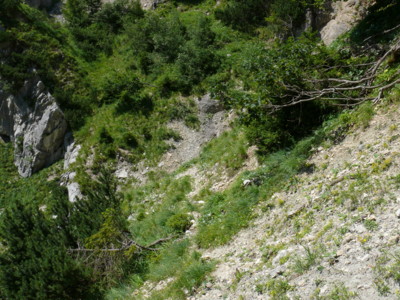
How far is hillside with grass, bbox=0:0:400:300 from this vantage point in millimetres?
4930

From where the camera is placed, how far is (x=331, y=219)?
503 cm

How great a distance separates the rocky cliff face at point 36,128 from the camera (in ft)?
60.6

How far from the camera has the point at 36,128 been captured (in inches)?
742

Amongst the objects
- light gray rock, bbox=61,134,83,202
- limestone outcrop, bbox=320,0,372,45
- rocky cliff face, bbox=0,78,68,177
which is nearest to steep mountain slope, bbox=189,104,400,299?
limestone outcrop, bbox=320,0,372,45

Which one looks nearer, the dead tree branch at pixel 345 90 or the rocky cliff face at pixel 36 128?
the dead tree branch at pixel 345 90

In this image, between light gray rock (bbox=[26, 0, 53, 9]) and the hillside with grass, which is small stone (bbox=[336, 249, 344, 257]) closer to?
the hillside with grass

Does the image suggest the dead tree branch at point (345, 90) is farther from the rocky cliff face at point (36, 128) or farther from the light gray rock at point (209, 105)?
the rocky cliff face at point (36, 128)

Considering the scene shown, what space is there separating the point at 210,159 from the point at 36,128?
39.8 feet

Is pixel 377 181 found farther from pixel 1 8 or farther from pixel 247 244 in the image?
pixel 1 8

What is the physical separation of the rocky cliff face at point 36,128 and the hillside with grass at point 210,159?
9cm

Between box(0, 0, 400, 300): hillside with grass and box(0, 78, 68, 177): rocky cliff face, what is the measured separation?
0.09 m

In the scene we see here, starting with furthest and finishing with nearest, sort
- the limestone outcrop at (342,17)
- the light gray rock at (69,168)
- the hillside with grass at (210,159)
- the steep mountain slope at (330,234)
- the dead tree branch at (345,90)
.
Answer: the light gray rock at (69,168), the limestone outcrop at (342,17), the dead tree branch at (345,90), the hillside with grass at (210,159), the steep mountain slope at (330,234)

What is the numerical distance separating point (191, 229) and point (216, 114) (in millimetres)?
8695

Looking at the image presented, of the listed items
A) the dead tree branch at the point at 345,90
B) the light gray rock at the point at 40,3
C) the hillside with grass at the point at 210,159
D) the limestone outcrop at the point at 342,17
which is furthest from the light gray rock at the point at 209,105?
the light gray rock at the point at 40,3
